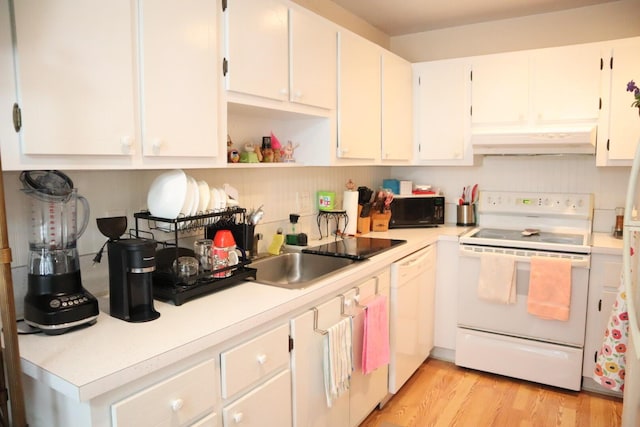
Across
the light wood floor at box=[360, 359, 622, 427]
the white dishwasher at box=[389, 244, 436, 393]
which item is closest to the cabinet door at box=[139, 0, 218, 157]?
the white dishwasher at box=[389, 244, 436, 393]

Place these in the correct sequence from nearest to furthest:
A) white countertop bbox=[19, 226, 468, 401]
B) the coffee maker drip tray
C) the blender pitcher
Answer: white countertop bbox=[19, 226, 468, 401] → the blender pitcher → the coffee maker drip tray

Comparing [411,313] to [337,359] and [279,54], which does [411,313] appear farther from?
[279,54]

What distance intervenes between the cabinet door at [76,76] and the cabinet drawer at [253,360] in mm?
755

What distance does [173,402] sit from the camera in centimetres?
135

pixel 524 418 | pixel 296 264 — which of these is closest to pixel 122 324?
pixel 296 264

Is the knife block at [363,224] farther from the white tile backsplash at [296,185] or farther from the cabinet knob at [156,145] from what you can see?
the cabinet knob at [156,145]

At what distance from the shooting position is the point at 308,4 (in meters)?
3.00

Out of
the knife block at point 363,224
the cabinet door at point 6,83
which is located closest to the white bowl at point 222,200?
the cabinet door at point 6,83

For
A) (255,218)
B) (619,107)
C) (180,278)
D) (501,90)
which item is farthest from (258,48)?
(619,107)

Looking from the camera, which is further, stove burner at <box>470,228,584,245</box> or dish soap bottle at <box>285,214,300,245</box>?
stove burner at <box>470,228,584,245</box>

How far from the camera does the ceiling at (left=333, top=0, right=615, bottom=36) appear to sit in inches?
128

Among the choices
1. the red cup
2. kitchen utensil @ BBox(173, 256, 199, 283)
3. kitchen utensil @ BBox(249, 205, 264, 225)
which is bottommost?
kitchen utensil @ BBox(173, 256, 199, 283)

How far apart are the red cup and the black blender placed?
1.72 ft

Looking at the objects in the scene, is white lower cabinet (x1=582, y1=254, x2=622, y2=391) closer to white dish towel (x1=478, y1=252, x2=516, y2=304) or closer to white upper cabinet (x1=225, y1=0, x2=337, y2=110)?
white dish towel (x1=478, y1=252, x2=516, y2=304)
